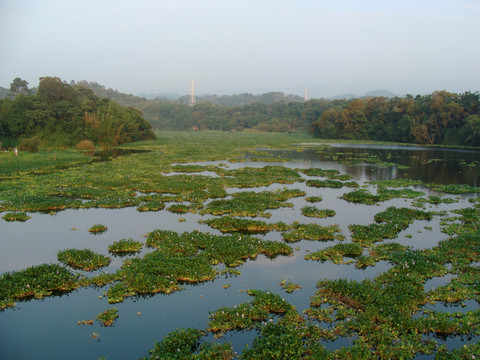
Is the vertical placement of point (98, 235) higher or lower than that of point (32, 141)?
lower

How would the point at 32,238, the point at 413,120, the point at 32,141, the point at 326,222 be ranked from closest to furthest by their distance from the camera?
the point at 32,238
the point at 326,222
the point at 32,141
the point at 413,120

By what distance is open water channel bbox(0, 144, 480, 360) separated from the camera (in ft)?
28.5

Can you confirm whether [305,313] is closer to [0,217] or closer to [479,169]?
[0,217]

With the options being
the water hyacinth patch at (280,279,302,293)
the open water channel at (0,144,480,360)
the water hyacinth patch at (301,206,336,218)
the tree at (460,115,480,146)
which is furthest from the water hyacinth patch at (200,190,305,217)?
the tree at (460,115,480,146)

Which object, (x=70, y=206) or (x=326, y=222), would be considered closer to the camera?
(x=326, y=222)

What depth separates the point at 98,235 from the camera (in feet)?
52.8

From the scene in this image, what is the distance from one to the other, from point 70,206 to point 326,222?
14.6 meters

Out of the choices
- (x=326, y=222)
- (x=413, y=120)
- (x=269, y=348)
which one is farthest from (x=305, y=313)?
(x=413, y=120)

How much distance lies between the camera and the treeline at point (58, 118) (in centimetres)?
5516

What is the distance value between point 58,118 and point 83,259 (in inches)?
2133

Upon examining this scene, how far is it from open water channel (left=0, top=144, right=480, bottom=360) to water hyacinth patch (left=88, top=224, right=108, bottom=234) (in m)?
0.36

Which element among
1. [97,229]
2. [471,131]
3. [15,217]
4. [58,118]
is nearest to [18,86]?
[58,118]

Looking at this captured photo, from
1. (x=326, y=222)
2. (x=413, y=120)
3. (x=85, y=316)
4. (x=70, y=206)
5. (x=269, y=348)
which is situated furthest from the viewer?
(x=413, y=120)

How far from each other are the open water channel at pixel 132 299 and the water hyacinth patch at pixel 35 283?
0.38 meters
